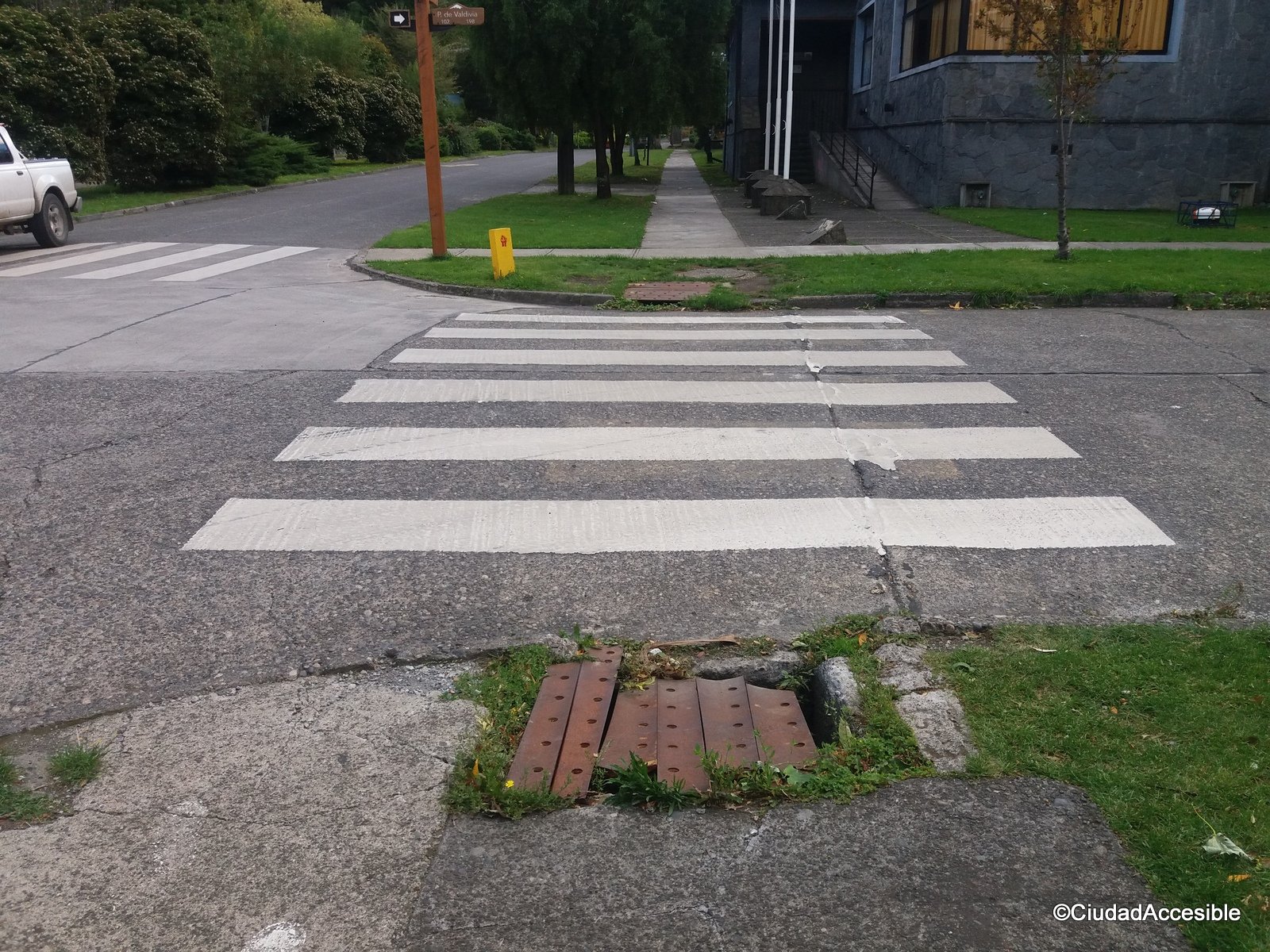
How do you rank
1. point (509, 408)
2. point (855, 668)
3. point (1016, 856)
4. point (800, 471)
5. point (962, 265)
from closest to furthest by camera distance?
point (1016, 856) → point (855, 668) → point (800, 471) → point (509, 408) → point (962, 265)

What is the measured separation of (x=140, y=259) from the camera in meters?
16.6

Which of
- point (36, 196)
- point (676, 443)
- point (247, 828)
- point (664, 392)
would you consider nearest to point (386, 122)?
point (36, 196)

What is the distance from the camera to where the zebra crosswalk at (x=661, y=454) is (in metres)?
5.26

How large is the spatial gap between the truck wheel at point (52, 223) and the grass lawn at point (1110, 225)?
52.8 feet

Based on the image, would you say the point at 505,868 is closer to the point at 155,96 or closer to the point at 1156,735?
the point at 1156,735

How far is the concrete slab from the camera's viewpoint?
8.89ft

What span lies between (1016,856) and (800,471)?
11.2ft

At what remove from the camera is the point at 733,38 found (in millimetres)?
36969

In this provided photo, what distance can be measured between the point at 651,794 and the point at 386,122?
4965 cm

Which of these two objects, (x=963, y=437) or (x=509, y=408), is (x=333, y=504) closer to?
(x=509, y=408)

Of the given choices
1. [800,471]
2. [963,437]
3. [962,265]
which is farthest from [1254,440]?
[962,265]

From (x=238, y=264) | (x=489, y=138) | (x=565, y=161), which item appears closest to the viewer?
(x=238, y=264)

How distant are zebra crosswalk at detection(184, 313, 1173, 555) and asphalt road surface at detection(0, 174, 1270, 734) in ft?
0.09

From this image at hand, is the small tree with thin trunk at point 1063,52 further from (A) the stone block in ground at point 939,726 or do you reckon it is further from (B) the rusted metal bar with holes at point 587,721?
(B) the rusted metal bar with holes at point 587,721
